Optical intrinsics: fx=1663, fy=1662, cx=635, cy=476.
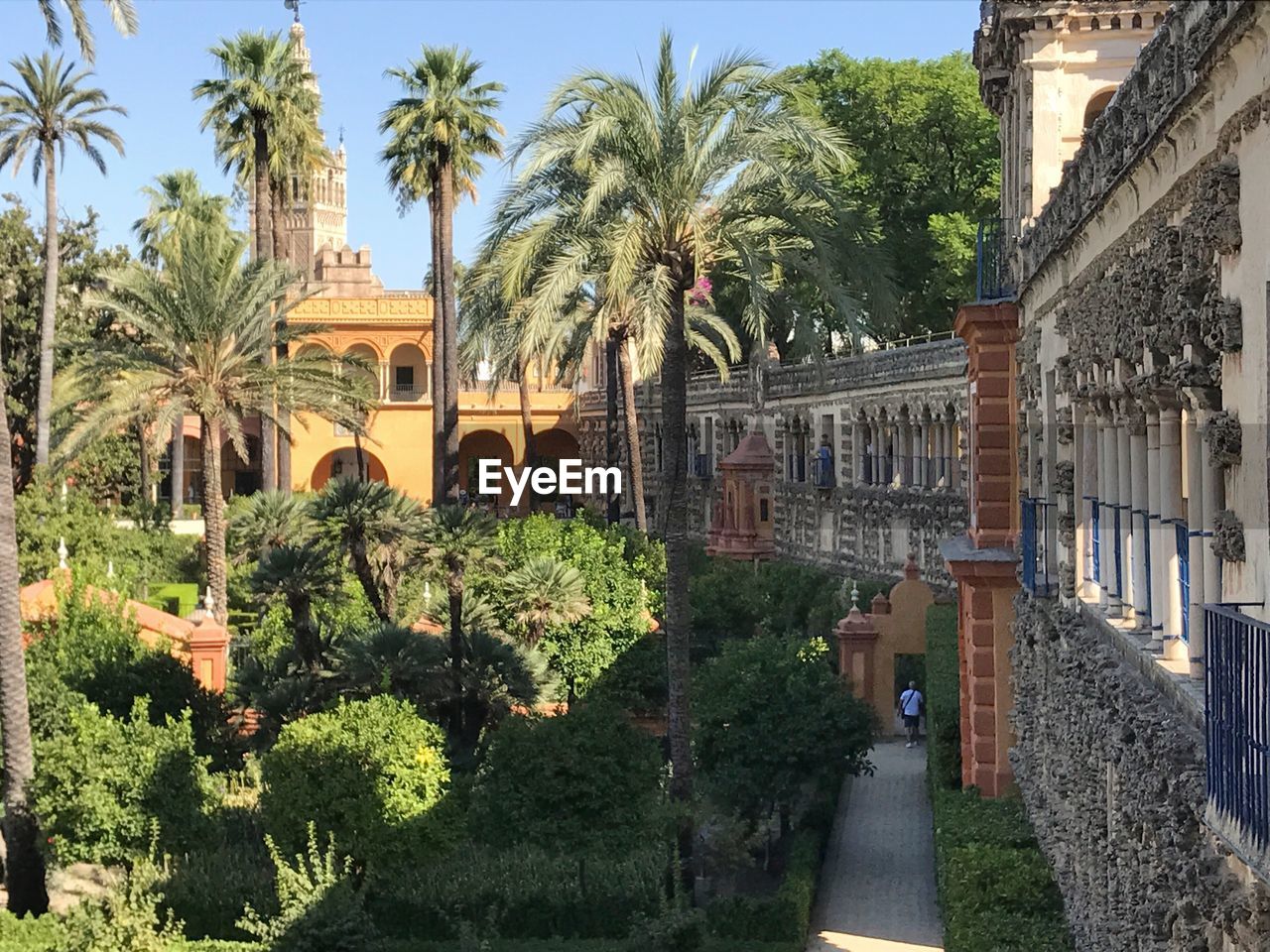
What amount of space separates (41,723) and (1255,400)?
1861 centimetres

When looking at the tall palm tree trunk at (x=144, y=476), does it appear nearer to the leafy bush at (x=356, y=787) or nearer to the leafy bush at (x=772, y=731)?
the leafy bush at (x=772, y=731)

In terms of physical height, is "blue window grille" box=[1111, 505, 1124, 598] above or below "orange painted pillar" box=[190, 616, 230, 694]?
above

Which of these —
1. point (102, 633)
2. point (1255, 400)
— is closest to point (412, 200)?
point (102, 633)

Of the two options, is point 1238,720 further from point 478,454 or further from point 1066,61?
point 478,454

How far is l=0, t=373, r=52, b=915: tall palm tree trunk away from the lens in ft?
57.8

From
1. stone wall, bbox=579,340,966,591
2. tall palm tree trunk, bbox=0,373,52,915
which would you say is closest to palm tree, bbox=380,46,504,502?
stone wall, bbox=579,340,966,591

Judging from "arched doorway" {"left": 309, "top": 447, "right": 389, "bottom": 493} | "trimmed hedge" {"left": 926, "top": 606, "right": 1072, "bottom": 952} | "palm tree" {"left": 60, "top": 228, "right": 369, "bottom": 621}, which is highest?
"palm tree" {"left": 60, "top": 228, "right": 369, "bottom": 621}

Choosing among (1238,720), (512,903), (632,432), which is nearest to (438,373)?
(632,432)

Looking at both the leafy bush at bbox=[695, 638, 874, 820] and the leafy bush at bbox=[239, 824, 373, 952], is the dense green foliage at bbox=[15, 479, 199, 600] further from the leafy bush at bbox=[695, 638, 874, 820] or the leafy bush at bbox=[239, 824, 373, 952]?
the leafy bush at bbox=[239, 824, 373, 952]

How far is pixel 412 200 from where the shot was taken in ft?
122

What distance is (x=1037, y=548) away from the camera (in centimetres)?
1438

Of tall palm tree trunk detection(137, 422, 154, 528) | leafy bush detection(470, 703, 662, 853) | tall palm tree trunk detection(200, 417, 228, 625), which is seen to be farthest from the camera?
tall palm tree trunk detection(137, 422, 154, 528)

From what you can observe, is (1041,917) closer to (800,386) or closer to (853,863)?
(853,863)

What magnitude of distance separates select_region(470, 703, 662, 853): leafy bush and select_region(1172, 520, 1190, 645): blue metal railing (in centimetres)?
1004
